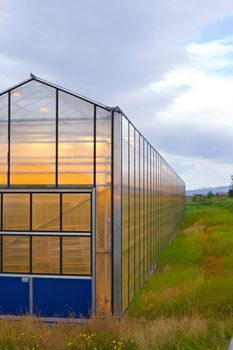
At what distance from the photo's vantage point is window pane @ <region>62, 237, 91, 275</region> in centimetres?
948

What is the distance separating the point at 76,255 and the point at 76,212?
2.83 feet

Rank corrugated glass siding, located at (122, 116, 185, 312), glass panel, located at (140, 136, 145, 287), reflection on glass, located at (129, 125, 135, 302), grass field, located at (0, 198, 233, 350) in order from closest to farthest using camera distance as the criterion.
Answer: grass field, located at (0, 198, 233, 350) < corrugated glass siding, located at (122, 116, 185, 312) < reflection on glass, located at (129, 125, 135, 302) < glass panel, located at (140, 136, 145, 287)

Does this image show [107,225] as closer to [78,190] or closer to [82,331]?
[78,190]

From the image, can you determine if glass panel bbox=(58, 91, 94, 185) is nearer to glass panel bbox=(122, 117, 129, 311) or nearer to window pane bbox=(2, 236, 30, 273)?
glass panel bbox=(122, 117, 129, 311)

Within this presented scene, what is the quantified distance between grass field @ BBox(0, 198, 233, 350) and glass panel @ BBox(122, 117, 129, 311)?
43 cm

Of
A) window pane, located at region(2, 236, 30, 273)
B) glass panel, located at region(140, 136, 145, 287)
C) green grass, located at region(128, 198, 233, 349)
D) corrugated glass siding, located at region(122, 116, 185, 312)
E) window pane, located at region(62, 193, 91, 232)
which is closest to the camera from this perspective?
green grass, located at region(128, 198, 233, 349)

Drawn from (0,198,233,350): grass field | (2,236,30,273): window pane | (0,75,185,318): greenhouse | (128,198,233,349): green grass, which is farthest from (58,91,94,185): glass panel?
(128,198,233,349): green grass

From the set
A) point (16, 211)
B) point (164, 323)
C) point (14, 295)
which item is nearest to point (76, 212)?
point (16, 211)

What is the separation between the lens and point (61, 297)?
9539 millimetres

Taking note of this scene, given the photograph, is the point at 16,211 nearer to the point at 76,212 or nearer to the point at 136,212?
the point at 76,212

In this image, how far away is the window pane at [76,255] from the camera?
948cm

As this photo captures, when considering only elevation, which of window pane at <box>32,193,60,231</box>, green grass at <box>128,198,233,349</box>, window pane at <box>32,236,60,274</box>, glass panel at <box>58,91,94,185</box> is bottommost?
green grass at <box>128,198,233,349</box>

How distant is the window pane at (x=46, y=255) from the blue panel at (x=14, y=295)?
407 mm

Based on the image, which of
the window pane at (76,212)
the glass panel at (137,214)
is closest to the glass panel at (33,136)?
the window pane at (76,212)
